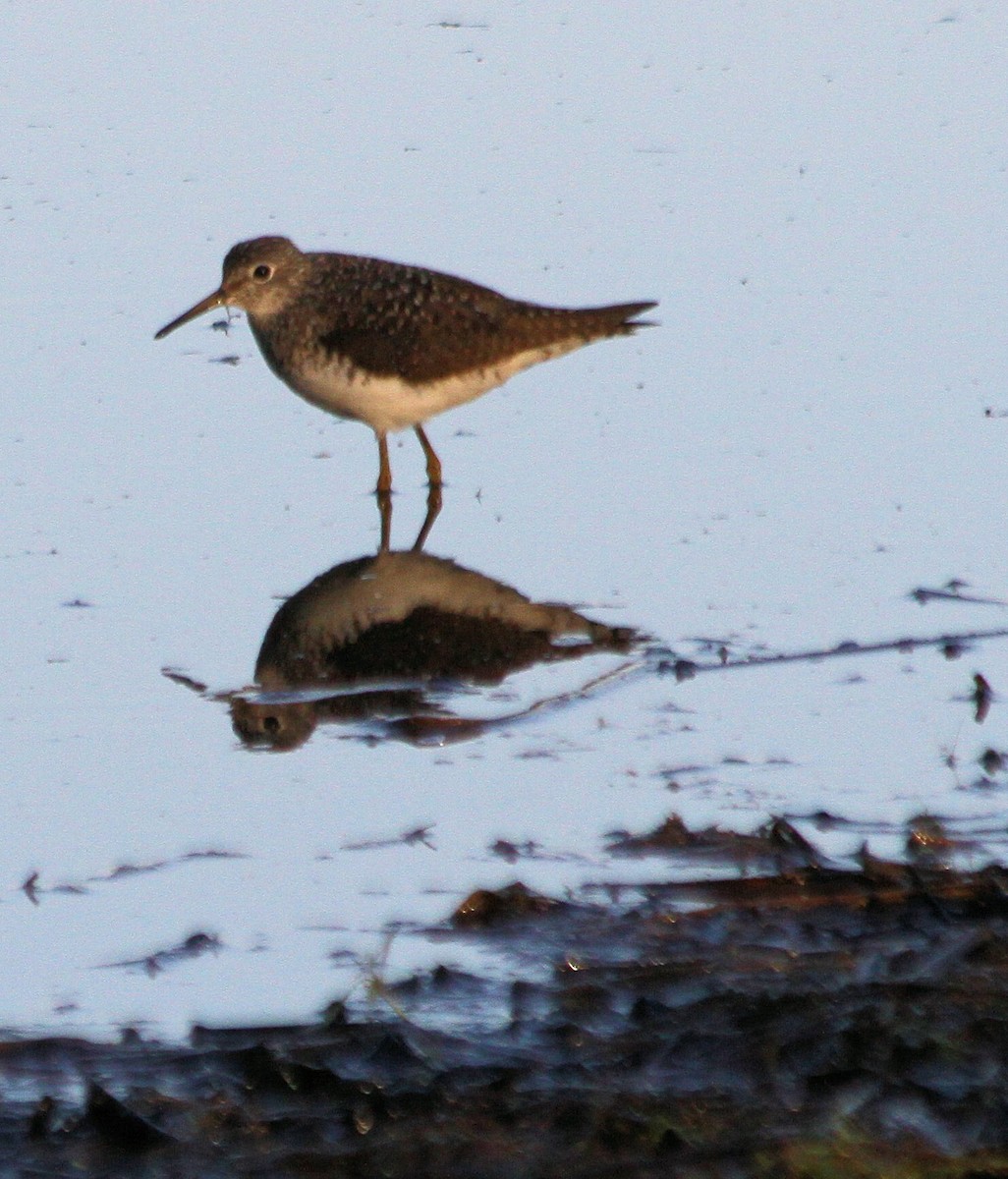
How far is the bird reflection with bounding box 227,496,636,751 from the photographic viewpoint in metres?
5.66

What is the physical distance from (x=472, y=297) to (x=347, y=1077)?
4765mm

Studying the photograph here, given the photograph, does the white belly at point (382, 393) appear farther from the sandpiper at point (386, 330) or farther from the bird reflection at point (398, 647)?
the bird reflection at point (398, 647)

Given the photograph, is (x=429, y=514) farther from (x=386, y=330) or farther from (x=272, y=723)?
(x=272, y=723)

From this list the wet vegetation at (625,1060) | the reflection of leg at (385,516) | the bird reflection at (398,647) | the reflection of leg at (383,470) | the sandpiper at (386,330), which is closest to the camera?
the wet vegetation at (625,1060)

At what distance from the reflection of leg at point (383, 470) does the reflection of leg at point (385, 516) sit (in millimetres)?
17

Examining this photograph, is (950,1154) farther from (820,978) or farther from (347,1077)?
(347,1077)

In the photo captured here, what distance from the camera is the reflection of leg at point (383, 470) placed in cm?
756

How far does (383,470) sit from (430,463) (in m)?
0.18

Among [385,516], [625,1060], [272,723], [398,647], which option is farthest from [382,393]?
[625,1060]

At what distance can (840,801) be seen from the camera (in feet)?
16.2

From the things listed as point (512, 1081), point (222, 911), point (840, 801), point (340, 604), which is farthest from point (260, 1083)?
point (340, 604)

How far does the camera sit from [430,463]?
7.68 metres

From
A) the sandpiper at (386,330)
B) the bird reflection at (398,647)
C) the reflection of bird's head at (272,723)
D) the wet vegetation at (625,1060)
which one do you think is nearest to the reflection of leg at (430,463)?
the sandpiper at (386,330)

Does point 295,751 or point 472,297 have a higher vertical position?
point 472,297
